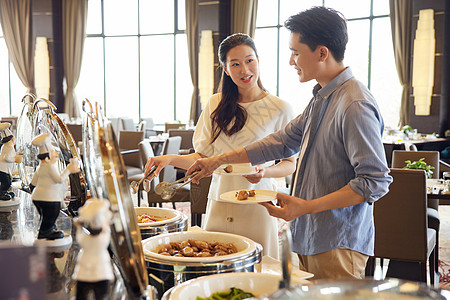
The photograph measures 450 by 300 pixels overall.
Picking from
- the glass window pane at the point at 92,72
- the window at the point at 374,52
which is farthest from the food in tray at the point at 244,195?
the glass window pane at the point at 92,72

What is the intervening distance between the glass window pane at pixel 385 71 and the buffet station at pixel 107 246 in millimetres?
7872

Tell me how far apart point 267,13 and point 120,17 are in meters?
3.45

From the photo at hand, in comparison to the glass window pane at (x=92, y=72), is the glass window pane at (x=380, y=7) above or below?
above

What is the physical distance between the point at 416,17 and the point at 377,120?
7.21 m

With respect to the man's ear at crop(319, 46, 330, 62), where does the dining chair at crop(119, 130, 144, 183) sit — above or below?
below

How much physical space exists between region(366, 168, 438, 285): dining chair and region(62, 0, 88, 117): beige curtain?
913cm

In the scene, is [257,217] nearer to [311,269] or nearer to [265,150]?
[265,150]

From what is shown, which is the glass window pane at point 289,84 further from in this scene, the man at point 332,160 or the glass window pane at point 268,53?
the man at point 332,160

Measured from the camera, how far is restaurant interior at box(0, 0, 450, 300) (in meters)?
0.78

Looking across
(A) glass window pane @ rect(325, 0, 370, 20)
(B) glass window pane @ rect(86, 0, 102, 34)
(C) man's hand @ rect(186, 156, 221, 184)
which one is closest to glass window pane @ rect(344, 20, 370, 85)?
(A) glass window pane @ rect(325, 0, 370, 20)

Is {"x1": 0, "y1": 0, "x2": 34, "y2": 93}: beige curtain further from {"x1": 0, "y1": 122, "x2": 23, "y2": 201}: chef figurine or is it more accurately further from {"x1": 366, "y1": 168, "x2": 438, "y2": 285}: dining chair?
{"x1": 0, "y1": 122, "x2": 23, "y2": 201}: chef figurine

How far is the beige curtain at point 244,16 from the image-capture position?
9.59 meters

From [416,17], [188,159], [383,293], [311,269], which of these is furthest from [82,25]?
[383,293]

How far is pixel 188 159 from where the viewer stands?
213cm
